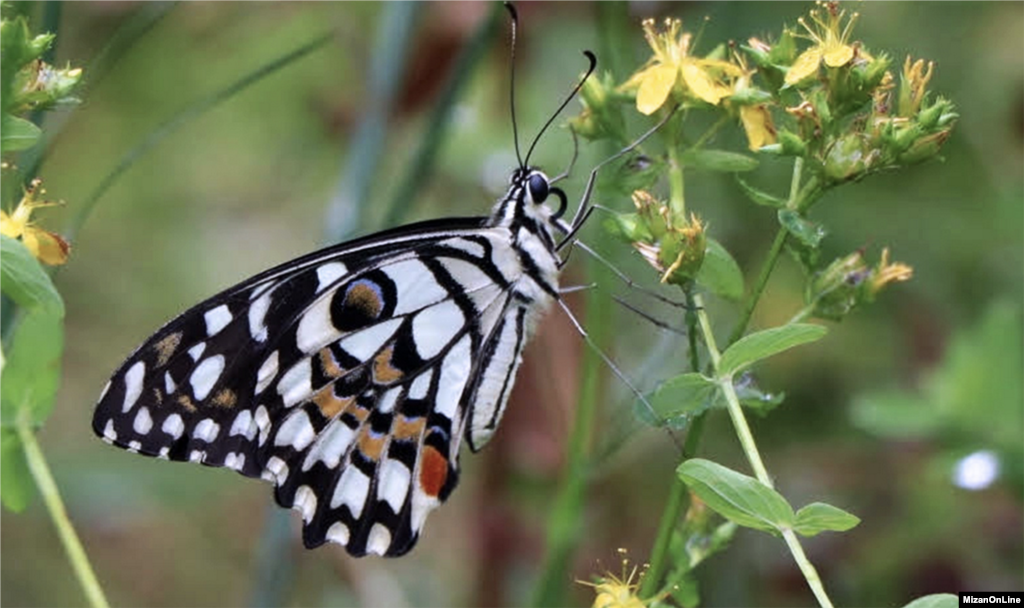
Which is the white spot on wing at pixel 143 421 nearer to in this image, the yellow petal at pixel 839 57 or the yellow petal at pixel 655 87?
the yellow petal at pixel 655 87

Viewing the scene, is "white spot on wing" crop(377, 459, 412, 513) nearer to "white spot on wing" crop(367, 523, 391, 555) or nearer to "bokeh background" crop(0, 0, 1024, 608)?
"white spot on wing" crop(367, 523, 391, 555)

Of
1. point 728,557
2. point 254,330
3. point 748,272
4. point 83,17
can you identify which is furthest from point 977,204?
point 83,17

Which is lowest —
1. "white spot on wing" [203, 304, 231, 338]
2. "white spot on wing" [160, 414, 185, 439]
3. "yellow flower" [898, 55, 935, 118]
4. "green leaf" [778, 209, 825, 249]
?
"white spot on wing" [160, 414, 185, 439]

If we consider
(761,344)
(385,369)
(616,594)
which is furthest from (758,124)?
(385,369)

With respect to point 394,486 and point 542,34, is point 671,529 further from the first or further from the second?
point 542,34

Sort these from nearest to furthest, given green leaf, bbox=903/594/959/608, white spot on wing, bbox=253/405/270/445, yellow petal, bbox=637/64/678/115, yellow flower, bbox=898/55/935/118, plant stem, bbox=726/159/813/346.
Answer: green leaf, bbox=903/594/959/608, plant stem, bbox=726/159/813/346, yellow flower, bbox=898/55/935/118, yellow petal, bbox=637/64/678/115, white spot on wing, bbox=253/405/270/445

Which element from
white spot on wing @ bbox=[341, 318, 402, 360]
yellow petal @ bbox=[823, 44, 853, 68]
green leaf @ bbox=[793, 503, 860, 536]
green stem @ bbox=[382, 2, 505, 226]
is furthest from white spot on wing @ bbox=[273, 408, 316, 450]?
yellow petal @ bbox=[823, 44, 853, 68]
